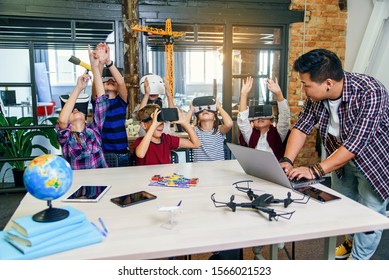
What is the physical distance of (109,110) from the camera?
2809 mm

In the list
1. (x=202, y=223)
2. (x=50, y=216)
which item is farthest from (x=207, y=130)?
(x=50, y=216)

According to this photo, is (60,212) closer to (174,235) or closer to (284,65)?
(174,235)

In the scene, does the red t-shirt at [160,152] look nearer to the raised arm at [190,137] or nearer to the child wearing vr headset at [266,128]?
the raised arm at [190,137]

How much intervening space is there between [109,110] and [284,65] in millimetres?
2698

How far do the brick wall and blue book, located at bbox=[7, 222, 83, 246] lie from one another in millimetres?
3890

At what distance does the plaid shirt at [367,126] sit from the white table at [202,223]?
288 mm

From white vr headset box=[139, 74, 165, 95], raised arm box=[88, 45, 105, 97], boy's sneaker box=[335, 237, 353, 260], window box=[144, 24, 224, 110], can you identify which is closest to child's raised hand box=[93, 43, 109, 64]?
raised arm box=[88, 45, 105, 97]

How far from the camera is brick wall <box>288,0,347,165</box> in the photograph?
14.9 ft

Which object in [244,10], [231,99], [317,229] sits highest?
[244,10]

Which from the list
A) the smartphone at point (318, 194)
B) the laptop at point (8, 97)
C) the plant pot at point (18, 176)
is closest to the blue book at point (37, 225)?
the smartphone at point (318, 194)

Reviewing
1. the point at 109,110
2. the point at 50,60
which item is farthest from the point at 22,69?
the point at 109,110

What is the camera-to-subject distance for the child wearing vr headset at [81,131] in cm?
230

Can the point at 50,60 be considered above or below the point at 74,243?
above

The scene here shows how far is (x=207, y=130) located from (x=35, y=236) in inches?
70.7
